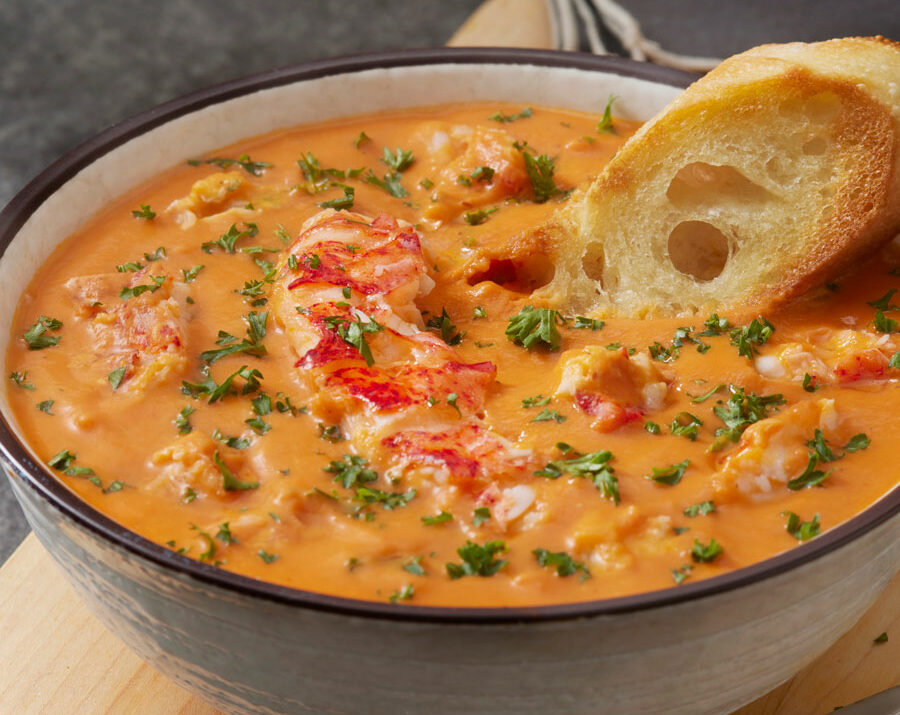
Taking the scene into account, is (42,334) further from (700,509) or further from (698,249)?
(698,249)

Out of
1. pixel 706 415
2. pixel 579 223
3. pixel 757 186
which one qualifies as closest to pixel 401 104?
pixel 579 223

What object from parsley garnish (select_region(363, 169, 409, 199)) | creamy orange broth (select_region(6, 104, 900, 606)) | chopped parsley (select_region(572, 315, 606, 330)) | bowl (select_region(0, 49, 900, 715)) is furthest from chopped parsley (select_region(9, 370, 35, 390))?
chopped parsley (select_region(572, 315, 606, 330))

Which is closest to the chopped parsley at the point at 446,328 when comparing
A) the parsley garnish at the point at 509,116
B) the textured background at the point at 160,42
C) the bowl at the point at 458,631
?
the bowl at the point at 458,631

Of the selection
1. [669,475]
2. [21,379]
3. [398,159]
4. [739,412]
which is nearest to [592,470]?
→ [669,475]

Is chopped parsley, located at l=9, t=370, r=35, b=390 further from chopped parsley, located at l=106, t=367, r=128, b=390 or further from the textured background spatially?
the textured background

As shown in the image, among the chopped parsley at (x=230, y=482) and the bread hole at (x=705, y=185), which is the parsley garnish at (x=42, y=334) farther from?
the bread hole at (x=705, y=185)

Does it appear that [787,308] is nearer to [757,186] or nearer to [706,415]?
[757,186]
